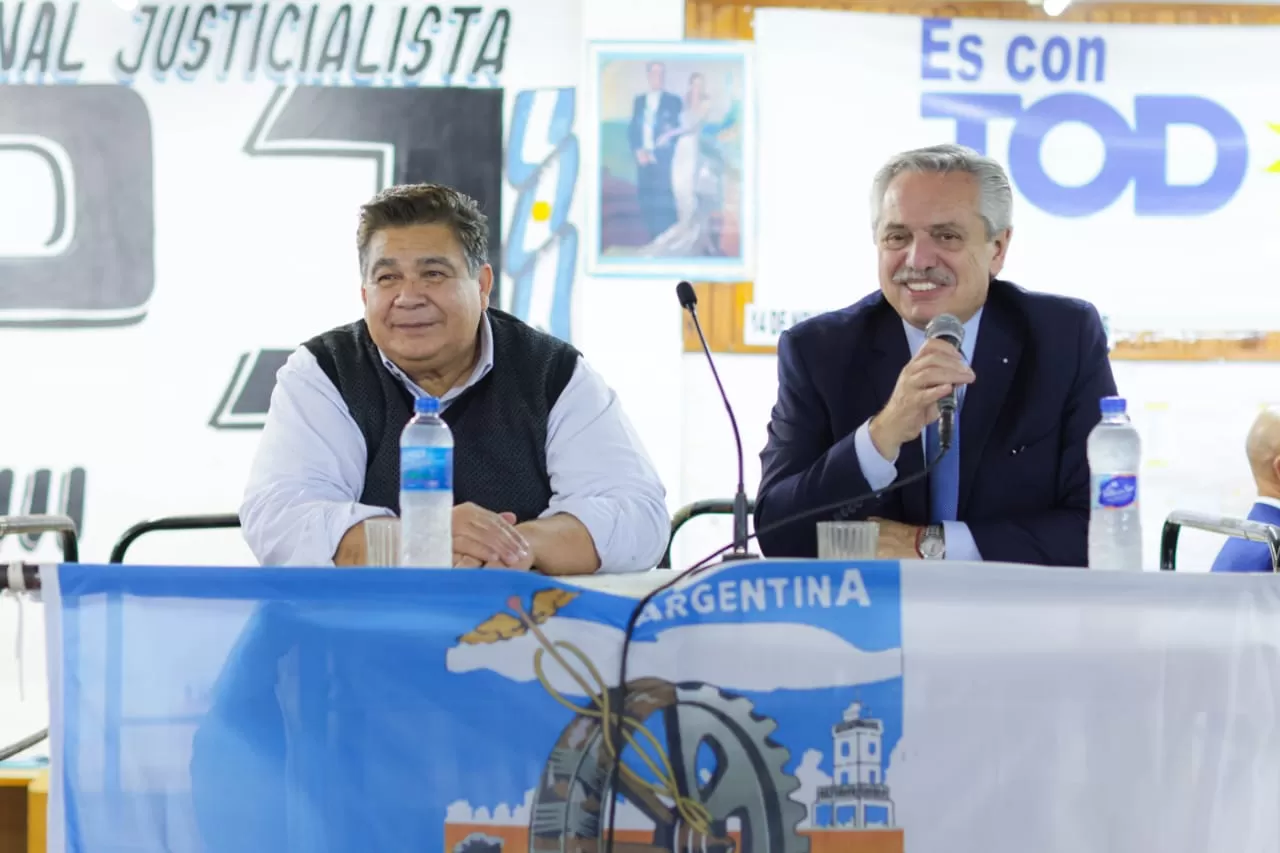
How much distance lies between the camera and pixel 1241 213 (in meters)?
4.02

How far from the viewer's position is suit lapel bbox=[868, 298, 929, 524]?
2.05 m

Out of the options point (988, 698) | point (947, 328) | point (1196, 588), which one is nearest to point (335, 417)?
point (947, 328)

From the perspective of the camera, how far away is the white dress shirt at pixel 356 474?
1871mm

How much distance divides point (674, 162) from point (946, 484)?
2138mm

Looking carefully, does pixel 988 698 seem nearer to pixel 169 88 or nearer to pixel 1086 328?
pixel 1086 328

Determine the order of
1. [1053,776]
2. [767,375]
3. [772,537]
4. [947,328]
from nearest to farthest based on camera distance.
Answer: [1053,776] → [947,328] → [772,537] → [767,375]

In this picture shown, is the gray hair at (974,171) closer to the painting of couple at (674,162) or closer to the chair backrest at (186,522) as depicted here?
the chair backrest at (186,522)

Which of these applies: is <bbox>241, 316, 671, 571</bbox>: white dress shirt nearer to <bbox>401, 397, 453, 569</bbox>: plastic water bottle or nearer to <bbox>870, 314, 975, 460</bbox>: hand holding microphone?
<bbox>401, 397, 453, 569</bbox>: plastic water bottle

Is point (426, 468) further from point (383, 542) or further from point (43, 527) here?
→ point (43, 527)

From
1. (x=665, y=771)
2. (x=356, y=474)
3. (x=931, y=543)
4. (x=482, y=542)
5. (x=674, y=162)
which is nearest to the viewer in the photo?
(x=665, y=771)

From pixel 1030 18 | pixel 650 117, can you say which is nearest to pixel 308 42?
pixel 650 117

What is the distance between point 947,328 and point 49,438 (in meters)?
3.20

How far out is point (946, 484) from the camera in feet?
6.75

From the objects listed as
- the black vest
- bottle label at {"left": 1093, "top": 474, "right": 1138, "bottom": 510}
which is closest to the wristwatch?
bottle label at {"left": 1093, "top": 474, "right": 1138, "bottom": 510}
